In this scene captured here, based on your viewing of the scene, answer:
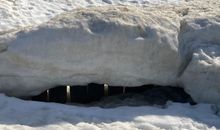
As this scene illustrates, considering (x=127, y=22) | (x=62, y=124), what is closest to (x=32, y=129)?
(x=62, y=124)

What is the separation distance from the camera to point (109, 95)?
6.35m

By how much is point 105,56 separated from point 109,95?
848 millimetres

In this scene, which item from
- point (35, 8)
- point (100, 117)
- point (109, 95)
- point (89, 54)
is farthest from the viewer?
point (35, 8)

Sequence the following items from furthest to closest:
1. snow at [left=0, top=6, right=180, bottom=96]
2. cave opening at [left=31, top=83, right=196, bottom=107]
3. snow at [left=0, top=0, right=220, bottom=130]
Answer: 1. cave opening at [left=31, top=83, right=196, bottom=107]
2. snow at [left=0, top=6, right=180, bottom=96]
3. snow at [left=0, top=0, right=220, bottom=130]

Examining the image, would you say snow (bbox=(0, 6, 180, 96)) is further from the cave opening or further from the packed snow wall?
the cave opening

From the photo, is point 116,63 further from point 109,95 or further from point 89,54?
point 109,95

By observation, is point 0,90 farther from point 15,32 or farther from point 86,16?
point 86,16

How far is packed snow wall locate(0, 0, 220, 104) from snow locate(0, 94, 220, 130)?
12.0 inches

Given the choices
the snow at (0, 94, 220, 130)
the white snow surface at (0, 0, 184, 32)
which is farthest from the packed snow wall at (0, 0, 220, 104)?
the white snow surface at (0, 0, 184, 32)

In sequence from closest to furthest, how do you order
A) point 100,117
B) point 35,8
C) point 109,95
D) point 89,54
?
point 100,117
point 89,54
point 109,95
point 35,8

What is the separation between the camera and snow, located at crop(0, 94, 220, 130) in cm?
516

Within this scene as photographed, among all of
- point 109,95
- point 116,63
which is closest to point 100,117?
point 116,63

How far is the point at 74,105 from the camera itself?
19.2 feet

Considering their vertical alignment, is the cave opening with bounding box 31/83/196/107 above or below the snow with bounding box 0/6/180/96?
below
